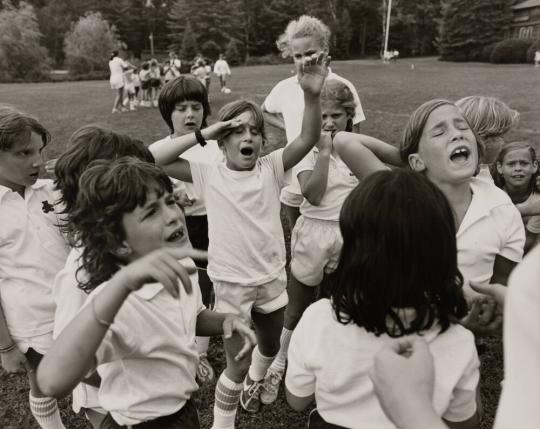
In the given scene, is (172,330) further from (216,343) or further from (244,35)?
(244,35)

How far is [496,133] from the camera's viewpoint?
2574 millimetres

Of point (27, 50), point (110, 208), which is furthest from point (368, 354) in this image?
point (27, 50)

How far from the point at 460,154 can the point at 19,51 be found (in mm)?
40899

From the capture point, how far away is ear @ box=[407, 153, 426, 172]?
7.35ft

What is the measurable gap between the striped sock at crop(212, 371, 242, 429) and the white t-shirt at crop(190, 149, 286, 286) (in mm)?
592

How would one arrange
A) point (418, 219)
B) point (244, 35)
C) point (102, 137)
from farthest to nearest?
point (244, 35) < point (102, 137) < point (418, 219)

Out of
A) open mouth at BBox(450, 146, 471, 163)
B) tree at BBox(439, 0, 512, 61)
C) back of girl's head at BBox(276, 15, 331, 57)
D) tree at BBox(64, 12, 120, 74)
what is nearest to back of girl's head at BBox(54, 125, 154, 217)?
open mouth at BBox(450, 146, 471, 163)

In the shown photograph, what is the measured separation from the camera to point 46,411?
98.8 inches

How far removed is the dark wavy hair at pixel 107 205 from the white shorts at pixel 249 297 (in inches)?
38.3

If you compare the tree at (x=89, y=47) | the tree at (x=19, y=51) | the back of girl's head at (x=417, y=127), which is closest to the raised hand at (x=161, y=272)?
the back of girl's head at (x=417, y=127)

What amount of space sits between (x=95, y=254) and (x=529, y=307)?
4.62 ft

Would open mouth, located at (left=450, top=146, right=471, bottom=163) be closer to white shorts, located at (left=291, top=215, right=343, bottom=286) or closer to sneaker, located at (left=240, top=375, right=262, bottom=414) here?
white shorts, located at (left=291, top=215, right=343, bottom=286)

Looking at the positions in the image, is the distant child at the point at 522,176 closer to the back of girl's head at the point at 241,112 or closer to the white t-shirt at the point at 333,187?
the white t-shirt at the point at 333,187

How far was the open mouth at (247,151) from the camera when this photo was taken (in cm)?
257
